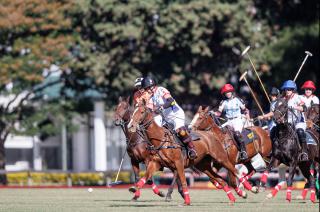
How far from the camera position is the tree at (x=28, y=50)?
4406 cm

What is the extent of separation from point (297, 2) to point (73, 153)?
1606cm

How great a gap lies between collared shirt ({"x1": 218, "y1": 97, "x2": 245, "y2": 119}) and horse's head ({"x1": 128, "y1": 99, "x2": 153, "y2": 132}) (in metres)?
4.17

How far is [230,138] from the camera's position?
28047 mm

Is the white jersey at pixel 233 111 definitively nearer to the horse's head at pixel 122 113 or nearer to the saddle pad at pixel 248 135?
the saddle pad at pixel 248 135

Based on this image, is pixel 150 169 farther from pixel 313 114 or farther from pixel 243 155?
pixel 313 114

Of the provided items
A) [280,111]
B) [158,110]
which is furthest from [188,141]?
[280,111]

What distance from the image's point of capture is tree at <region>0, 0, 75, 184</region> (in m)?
44.1

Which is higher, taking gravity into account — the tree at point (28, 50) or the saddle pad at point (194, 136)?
the tree at point (28, 50)

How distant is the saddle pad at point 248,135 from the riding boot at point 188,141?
173 inches

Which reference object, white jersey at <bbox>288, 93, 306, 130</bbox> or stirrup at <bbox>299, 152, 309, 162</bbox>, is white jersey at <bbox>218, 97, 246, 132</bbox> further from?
stirrup at <bbox>299, 152, 309, 162</bbox>

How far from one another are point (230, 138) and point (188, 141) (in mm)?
4089

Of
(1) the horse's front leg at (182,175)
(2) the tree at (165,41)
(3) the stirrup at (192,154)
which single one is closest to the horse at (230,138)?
(3) the stirrup at (192,154)

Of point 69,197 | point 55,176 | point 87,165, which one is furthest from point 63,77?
point 69,197

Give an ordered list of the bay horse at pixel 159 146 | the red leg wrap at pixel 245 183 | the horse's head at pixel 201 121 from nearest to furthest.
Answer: the bay horse at pixel 159 146 < the red leg wrap at pixel 245 183 < the horse's head at pixel 201 121
